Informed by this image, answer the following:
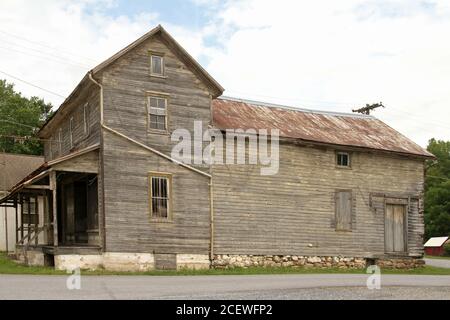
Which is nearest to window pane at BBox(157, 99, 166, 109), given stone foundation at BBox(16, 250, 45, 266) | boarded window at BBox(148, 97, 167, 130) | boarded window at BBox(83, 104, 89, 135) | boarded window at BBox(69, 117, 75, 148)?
boarded window at BBox(148, 97, 167, 130)

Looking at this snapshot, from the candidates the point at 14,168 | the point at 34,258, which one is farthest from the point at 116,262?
the point at 14,168

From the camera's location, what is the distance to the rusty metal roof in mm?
29516

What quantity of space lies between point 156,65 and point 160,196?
5218 millimetres

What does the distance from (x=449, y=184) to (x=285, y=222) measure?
1986 inches

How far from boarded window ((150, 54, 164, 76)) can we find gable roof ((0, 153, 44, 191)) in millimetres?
17341

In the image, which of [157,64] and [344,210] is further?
[344,210]

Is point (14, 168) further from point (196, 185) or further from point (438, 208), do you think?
point (438, 208)

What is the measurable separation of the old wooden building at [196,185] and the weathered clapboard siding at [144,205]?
40 mm

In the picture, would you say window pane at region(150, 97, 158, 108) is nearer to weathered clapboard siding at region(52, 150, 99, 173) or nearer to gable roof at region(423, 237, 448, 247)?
weathered clapboard siding at region(52, 150, 99, 173)

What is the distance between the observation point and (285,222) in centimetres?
2883

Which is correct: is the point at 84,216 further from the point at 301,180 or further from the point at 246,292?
the point at 246,292

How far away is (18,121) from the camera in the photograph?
57.4 meters
